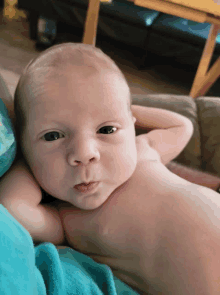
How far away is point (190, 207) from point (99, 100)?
26 centimetres

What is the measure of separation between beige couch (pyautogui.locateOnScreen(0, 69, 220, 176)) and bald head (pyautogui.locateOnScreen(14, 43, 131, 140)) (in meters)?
0.30

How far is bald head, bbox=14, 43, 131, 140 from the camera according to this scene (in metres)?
0.55

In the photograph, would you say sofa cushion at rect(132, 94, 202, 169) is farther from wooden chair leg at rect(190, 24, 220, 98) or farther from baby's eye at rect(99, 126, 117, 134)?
wooden chair leg at rect(190, 24, 220, 98)

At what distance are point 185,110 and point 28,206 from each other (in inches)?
23.9

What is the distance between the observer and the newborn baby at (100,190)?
50 cm

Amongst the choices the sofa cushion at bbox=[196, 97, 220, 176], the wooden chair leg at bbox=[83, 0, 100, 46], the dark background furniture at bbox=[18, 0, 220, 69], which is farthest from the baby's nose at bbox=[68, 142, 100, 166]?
the dark background furniture at bbox=[18, 0, 220, 69]

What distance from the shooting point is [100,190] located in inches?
21.4

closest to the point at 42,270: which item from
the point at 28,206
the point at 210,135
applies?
the point at 28,206

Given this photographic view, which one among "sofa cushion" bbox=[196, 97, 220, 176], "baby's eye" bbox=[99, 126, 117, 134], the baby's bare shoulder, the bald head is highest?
the bald head

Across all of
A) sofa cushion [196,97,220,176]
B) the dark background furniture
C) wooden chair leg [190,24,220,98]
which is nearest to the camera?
sofa cushion [196,97,220,176]

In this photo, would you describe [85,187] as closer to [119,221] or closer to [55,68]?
[119,221]

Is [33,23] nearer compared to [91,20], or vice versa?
[91,20]

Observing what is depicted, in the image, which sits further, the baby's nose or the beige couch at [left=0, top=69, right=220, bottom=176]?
the beige couch at [left=0, top=69, right=220, bottom=176]

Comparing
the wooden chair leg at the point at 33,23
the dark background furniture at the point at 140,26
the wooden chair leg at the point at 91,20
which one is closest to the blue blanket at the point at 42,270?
the wooden chair leg at the point at 91,20
